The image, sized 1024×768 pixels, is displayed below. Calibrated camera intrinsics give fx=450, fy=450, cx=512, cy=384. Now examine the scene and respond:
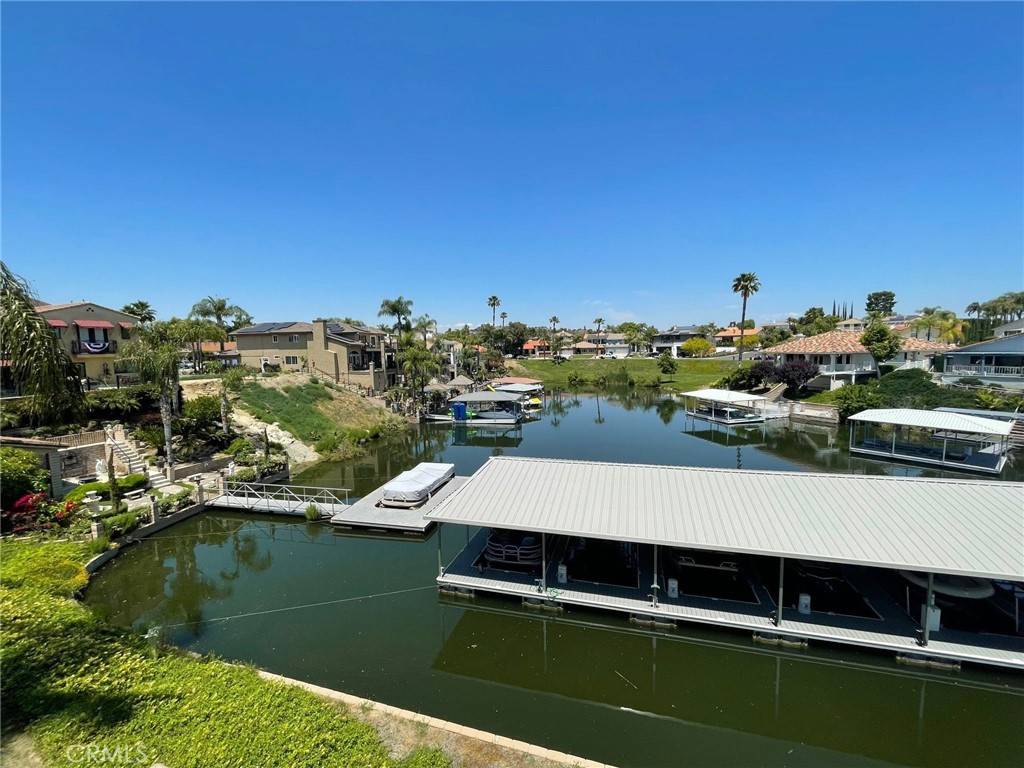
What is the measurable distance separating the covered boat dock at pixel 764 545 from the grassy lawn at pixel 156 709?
5.32m

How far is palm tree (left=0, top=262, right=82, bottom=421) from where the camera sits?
16.9 feet

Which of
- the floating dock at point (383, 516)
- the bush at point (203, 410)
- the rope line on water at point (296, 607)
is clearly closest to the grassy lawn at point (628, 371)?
the bush at point (203, 410)

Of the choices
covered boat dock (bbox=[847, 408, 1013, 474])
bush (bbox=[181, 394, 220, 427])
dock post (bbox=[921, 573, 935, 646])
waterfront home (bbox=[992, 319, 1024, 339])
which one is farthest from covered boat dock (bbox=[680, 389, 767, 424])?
bush (bbox=[181, 394, 220, 427])

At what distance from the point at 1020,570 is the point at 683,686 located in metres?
6.95

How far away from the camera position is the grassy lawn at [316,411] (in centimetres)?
3212

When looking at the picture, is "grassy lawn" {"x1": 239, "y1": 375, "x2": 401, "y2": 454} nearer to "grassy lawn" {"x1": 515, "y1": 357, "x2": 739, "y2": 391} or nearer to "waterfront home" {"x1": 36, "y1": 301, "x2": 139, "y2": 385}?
"waterfront home" {"x1": 36, "y1": 301, "x2": 139, "y2": 385}

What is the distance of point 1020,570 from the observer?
28.9 ft

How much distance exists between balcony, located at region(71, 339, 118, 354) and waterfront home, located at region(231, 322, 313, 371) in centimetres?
1364

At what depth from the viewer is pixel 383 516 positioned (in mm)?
18203

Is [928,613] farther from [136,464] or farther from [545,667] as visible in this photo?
[136,464]

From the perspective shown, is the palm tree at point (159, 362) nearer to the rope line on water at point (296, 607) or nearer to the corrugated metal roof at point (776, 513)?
the rope line on water at point (296, 607)

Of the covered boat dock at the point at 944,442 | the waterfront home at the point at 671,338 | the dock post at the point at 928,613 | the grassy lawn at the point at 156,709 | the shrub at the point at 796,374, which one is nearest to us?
the grassy lawn at the point at 156,709

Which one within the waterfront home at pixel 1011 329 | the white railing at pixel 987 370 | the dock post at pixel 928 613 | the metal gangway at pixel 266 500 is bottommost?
the metal gangway at pixel 266 500

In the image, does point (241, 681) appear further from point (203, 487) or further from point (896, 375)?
point (896, 375)
